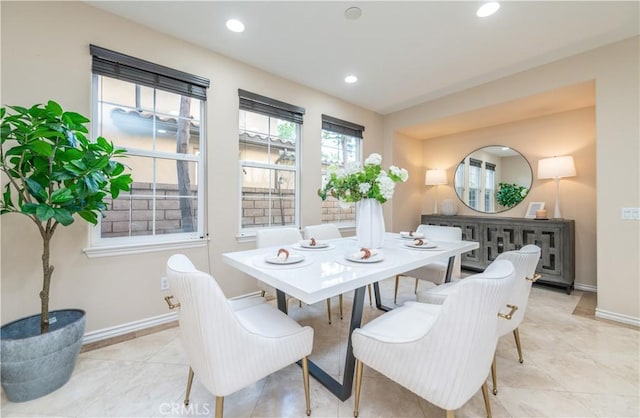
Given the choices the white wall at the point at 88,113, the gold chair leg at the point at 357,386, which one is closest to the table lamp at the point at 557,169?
the gold chair leg at the point at 357,386

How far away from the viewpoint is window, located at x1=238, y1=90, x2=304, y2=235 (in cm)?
299

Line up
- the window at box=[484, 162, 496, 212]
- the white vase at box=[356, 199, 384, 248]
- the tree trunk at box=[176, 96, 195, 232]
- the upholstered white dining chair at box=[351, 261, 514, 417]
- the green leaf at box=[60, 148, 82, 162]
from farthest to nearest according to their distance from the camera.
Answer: the window at box=[484, 162, 496, 212], the tree trunk at box=[176, 96, 195, 232], the white vase at box=[356, 199, 384, 248], the green leaf at box=[60, 148, 82, 162], the upholstered white dining chair at box=[351, 261, 514, 417]

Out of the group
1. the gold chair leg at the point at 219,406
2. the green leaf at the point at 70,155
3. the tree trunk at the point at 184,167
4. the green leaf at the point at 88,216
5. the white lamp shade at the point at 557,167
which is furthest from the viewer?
the white lamp shade at the point at 557,167

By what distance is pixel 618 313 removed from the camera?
8.03 ft

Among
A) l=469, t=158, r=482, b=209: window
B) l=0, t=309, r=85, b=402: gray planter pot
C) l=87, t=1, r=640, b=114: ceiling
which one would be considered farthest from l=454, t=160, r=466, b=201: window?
l=0, t=309, r=85, b=402: gray planter pot

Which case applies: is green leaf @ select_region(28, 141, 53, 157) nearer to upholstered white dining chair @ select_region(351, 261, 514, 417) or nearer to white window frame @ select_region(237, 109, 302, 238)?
white window frame @ select_region(237, 109, 302, 238)

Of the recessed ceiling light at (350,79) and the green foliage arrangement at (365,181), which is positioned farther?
the recessed ceiling light at (350,79)

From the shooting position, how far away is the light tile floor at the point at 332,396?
1.39 metres

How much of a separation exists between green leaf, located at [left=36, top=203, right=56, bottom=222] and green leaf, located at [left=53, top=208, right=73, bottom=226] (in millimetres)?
21

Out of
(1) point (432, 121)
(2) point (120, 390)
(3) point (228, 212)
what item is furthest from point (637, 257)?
(2) point (120, 390)

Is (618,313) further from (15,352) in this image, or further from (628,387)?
(15,352)

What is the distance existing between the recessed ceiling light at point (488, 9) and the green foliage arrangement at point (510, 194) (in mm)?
2607

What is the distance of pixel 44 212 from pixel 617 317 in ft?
15.0

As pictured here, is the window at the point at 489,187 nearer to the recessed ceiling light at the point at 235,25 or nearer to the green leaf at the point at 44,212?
the recessed ceiling light at the point at 235,25
